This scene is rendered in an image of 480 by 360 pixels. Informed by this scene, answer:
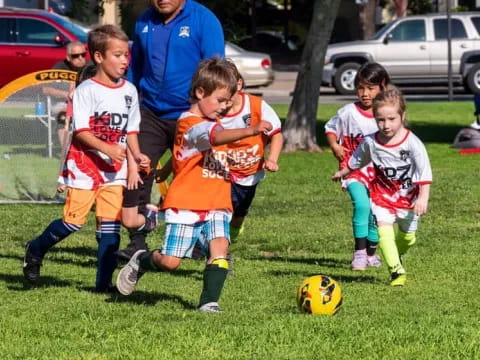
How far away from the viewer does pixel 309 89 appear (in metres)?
19.5

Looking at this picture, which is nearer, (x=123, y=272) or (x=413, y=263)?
(x=123, y=272)

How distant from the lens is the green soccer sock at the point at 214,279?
7.19 metres

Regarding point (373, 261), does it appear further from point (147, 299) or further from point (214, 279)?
point (214, 279)

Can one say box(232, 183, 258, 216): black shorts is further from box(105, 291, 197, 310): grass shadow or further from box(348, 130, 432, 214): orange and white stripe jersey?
box(105, 291, 197, 310): grass shadow

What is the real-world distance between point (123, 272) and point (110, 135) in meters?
0.92

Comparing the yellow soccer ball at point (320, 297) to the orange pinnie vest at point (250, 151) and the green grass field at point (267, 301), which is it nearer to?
the green grass field at point (267, 301)

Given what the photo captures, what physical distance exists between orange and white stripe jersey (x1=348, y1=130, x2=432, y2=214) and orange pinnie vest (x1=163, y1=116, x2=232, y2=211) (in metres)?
1.66

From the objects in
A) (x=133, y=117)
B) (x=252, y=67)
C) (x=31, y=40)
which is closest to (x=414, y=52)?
(x=252, y=67)

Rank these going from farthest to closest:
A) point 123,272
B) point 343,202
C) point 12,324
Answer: point 343,202 < point 123,272 < point 12,324

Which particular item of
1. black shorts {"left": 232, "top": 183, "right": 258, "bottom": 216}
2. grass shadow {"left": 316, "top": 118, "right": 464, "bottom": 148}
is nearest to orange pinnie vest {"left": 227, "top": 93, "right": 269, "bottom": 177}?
black shorts {"left": 232, "top": 183, "right": 258, "bottom": 216}

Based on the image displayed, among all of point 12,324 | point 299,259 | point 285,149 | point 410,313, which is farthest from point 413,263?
point 285,149

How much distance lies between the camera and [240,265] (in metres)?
9.62

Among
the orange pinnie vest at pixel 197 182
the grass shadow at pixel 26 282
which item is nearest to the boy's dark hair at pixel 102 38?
the orange pinnie vest at pixel 197 182

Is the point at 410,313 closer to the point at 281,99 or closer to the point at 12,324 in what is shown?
the point at 12,324
